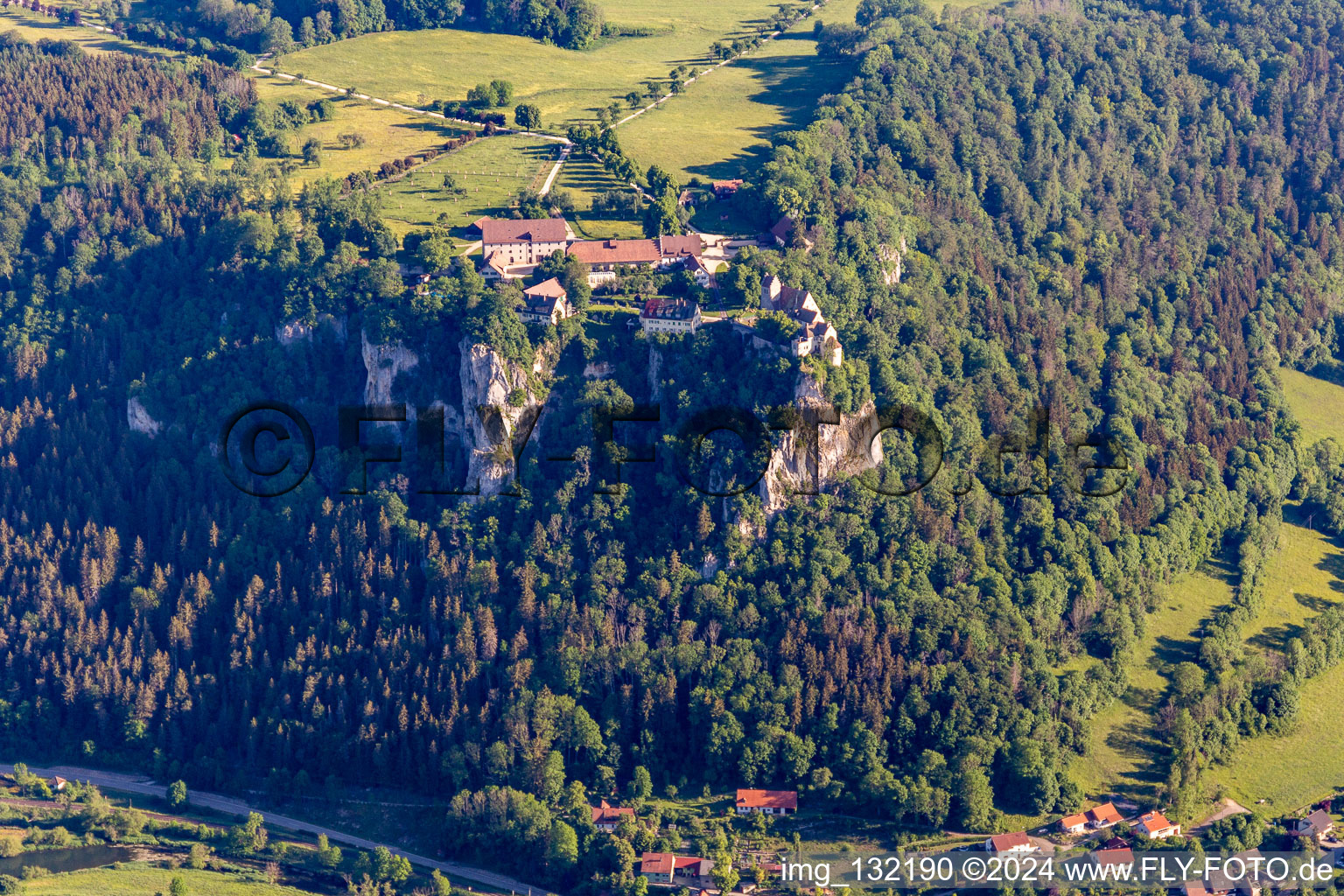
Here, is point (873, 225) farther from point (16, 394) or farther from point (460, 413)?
point (16, 394)

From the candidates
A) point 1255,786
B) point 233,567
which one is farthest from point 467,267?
point 1255,786

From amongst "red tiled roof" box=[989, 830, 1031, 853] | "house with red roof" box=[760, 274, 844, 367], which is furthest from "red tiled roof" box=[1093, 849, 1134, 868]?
"house with red roof" box=[760, 274, 844, 367]

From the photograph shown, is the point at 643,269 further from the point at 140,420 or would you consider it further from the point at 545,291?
the point at 140,420

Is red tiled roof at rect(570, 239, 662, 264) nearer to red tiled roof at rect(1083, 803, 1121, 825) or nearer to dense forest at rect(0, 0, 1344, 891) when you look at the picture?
dense forest at rect(0, 0, 1344, 891)

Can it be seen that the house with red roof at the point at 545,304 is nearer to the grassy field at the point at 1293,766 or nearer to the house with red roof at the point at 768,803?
the house with red roof at the point at 768,803

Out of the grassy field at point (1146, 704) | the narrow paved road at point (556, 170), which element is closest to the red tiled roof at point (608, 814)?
the grassy field at point (1146, 704)

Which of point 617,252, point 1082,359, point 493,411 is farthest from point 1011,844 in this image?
point 617,252
